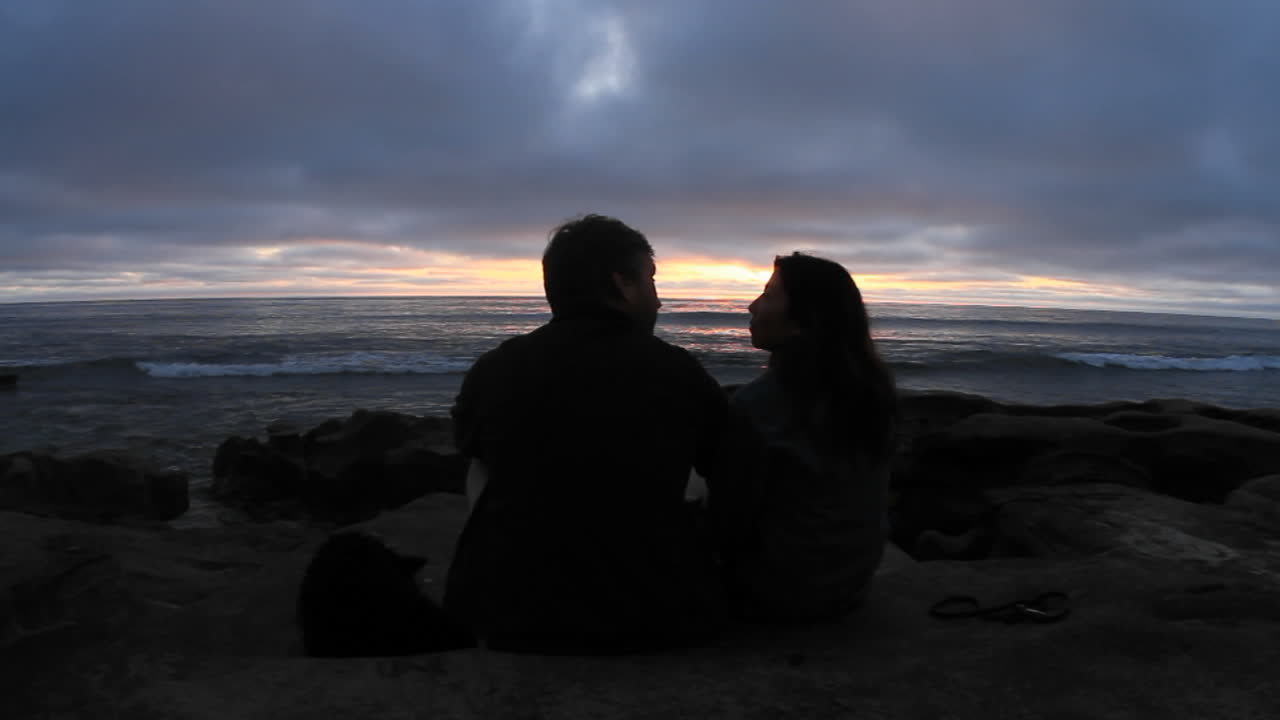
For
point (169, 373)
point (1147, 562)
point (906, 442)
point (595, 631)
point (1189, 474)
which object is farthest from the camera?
point (169, 373)

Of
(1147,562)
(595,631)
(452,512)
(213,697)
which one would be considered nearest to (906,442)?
(1147,562)

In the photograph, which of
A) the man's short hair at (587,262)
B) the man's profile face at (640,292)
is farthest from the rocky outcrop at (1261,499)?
the man's short hair at (587,262)

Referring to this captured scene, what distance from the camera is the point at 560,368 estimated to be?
2170 mm

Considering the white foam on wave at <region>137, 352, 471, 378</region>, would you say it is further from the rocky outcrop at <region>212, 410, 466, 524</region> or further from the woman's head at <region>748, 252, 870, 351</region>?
the woman's head at <region>748, 252, 870, 351</region>

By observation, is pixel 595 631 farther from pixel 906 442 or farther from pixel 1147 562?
pixel 906 442

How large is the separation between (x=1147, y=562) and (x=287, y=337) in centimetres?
3003

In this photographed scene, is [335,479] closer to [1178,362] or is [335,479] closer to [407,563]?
[407,563]

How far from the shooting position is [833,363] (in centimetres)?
241

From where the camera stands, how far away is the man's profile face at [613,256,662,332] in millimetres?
2262

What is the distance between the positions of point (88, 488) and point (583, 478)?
6267 millimetres

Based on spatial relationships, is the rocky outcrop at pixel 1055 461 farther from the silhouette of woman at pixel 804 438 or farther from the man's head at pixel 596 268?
the man's head at pixel 596 268

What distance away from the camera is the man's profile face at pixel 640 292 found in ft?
7.42

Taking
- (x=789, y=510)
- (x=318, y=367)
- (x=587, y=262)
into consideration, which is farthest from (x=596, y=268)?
(x=318, y=367)

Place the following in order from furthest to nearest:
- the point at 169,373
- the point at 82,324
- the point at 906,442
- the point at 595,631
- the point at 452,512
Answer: the point at 82,324 → the point at 169,373 → the point at 906,442 → the point at 452,512 → the point at 595,631
